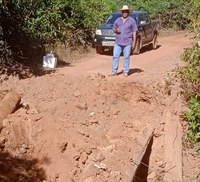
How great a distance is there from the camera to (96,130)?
880cm

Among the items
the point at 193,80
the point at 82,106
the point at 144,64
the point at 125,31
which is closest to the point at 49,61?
the point at 144,64

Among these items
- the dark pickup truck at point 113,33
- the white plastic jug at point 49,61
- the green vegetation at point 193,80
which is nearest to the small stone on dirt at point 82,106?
the green vegetation at point 193,80

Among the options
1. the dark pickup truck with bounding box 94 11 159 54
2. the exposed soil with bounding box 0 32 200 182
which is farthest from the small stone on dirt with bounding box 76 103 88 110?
the dark pickup truck with bounding box 94 11 159 54

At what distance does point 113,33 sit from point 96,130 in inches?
325

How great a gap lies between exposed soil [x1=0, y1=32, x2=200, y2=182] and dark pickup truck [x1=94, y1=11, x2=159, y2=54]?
380 cm

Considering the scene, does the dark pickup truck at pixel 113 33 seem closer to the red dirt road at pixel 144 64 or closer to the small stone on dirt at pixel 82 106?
the red dirt road at pixel 144 64

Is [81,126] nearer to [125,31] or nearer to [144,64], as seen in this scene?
[125,31]

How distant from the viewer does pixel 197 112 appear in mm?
9781

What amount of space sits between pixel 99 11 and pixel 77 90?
9587 millimetres

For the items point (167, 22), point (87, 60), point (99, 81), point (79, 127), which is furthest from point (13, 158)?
point (167, 22)

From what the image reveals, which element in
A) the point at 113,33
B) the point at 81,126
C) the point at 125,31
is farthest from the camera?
the point at 113,33

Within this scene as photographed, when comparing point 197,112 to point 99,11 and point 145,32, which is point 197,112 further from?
point 99,11

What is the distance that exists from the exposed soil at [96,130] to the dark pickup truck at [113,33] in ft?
12.5

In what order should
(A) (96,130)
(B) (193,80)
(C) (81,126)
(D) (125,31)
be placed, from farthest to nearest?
(D) (125,31) < (B) (193,80) < (A) (96,130) < (C) (81,126)
